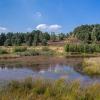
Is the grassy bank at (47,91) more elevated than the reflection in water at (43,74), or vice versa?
the grassy bank at (47,91)

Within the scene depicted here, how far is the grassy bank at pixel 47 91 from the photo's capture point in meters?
8.84

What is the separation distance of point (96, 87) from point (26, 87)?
9.35 feet

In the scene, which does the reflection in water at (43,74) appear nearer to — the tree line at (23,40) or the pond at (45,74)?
the pond at (45,74)

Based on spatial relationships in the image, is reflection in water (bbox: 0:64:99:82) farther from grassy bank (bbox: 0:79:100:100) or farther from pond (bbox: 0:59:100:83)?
grassy bank (bbox: 0:79:100:100)

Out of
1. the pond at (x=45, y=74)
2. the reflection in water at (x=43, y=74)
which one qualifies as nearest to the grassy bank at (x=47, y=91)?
the pond at (x=45, y=74)

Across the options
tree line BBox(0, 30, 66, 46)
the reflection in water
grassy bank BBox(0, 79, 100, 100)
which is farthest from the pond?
tree line BBox(0, 30, 66, 46)

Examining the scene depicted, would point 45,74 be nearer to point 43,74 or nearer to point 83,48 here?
point 43,74

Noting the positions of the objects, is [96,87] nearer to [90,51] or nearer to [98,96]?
[98,96]

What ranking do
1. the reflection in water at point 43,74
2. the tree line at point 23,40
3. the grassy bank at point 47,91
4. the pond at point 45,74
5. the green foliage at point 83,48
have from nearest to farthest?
the grassy bank at point 47,91 < the pond at point 45,74 < the reflection in water at point 43,74 < the green foliage at point 83,48 < the tree line at point 23,40

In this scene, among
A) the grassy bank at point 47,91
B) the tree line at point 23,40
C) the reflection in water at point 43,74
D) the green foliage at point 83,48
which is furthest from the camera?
the tree line at point 23,40

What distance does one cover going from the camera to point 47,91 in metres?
9.65

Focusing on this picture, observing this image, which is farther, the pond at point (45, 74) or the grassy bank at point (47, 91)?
the pond at point (45, 74)

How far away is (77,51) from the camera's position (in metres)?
59.8

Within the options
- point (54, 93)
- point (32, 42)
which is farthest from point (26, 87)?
point (32, 42)
